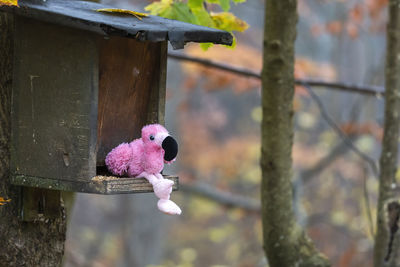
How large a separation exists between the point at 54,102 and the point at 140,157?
0.38 meters

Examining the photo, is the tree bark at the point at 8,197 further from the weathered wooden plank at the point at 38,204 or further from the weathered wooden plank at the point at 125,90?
the weathered wooden plank at the point at 125,90

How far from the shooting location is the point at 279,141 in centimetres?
304

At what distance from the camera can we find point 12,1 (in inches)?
75.0

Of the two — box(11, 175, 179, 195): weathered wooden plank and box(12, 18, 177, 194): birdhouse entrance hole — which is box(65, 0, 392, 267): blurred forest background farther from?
box(11, 175, 179, 195): weathered wooden plank

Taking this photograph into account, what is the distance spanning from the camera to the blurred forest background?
355 inches

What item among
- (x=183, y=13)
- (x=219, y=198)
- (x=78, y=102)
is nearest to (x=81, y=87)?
(x=78, y=102)

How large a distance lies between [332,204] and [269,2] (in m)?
10.5

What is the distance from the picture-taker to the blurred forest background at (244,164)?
902cm

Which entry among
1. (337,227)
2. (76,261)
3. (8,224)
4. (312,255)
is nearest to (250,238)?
(337,227)

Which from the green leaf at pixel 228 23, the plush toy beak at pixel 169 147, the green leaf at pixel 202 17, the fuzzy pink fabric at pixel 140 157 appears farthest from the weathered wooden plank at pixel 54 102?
the green leaf at pixel 228 23

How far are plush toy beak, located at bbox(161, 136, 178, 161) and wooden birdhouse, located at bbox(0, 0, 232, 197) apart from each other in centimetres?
13

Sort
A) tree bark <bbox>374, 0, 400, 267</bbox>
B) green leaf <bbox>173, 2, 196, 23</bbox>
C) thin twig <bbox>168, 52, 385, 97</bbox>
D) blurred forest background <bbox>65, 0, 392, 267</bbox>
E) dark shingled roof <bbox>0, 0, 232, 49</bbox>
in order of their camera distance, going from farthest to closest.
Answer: blurred forest background <bbox>65, 0, 392, 267</bbox> → thin twig <bbox>168, 52, 385, 97</bbox> → tree bark <bbox>374, 0, 400, 267</bbox> → green leaf <bbox>173, 2, 196, 23</bbox> → dark shingled roof <bbox>0, 0, 232, 49</bbox>

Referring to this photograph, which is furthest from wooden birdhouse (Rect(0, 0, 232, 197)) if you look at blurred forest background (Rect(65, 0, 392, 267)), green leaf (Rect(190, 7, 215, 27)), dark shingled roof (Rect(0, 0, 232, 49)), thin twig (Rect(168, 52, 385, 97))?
blurred forest background (Rect(65, 0, 392, 267))

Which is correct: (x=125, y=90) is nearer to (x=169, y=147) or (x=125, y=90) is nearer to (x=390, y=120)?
(x=169, y=147)
